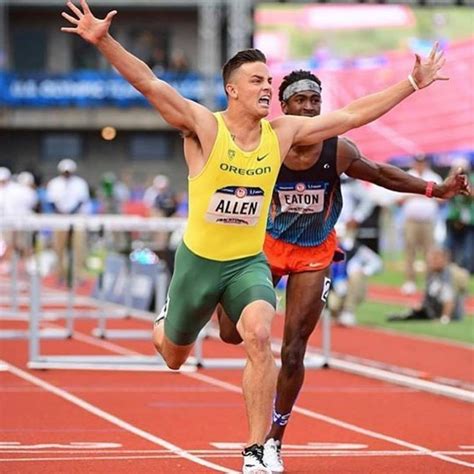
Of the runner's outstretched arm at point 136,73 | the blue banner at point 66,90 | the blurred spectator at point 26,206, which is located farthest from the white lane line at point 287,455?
the blue banner at point 66,90

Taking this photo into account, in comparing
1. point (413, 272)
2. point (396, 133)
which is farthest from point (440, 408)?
point (396, 133)

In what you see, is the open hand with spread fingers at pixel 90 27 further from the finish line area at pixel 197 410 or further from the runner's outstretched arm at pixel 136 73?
the finish line area at pixel 197 410

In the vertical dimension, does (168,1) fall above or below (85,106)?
above

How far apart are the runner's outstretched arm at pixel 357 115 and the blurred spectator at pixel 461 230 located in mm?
17105

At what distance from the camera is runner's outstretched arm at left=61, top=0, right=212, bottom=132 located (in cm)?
780

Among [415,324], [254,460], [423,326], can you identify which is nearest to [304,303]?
[254,460]

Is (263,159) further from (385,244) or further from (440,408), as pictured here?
(385,244)

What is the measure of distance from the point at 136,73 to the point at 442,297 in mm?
12591

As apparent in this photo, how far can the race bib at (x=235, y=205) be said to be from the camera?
8055 mm

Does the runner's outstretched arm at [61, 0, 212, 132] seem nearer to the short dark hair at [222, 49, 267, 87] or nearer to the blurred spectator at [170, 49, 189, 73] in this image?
the short dark hair at [222, 49, 267, 87]

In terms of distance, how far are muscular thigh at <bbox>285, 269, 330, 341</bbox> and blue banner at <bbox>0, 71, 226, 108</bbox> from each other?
43399 mm

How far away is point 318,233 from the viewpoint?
9.30 metres

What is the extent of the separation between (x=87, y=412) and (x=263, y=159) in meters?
3.95

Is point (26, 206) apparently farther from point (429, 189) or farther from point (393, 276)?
point (429, 189)
